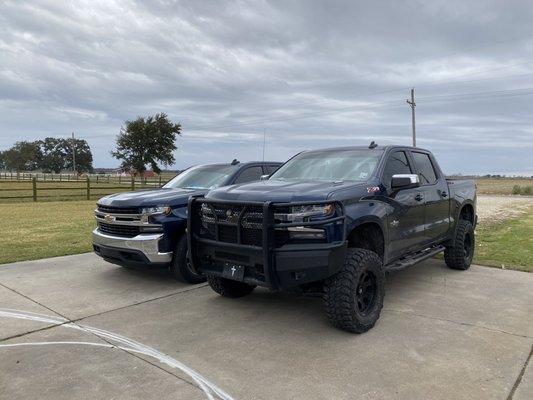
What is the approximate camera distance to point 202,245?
16.1ft

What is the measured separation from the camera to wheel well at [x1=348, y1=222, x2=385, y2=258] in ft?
16.2

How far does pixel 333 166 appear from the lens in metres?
5.69

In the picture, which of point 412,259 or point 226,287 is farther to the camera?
point 412,259

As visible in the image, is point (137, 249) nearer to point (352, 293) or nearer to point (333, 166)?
point (333, 166)

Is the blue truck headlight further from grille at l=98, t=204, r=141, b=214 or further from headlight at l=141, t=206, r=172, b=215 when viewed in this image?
grille at l=98, t=204, r=141, b=214

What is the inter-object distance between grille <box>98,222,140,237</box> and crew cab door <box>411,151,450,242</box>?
12.4ft

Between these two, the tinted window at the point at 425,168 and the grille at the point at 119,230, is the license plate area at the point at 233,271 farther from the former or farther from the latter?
the tinted window at the point at 425,168

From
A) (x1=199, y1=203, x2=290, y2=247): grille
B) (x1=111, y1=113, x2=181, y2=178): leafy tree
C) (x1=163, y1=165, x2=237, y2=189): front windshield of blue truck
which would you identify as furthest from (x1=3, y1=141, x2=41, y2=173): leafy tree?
(x1=199, y1=203, x2=290, y2=247): grille

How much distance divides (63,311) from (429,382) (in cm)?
381

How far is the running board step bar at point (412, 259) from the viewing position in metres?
5.31

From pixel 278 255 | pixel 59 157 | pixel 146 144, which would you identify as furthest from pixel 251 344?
pixel 59 157

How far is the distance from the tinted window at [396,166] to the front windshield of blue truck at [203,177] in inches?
102

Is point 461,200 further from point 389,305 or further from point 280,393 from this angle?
point 280,393

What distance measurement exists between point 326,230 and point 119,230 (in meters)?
3.26
